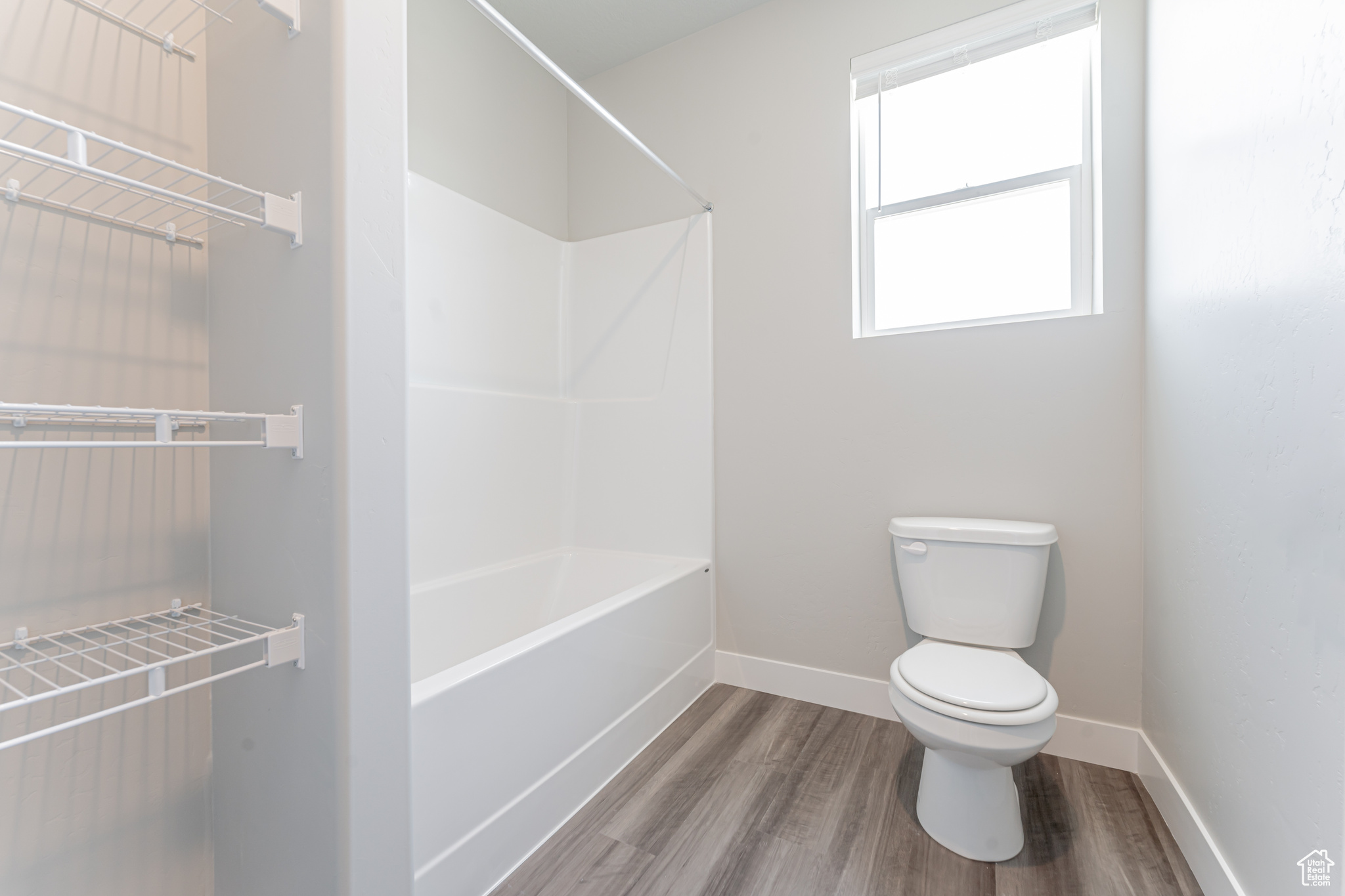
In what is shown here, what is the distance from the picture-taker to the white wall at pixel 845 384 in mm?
1732

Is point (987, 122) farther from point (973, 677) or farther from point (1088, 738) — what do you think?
point (1088, 738)

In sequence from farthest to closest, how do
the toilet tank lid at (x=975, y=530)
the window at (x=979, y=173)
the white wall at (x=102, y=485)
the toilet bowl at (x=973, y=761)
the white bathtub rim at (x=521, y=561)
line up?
1. the white bathtub rim at (x=521, y=561)
2. the window at (x=979, y=173)
3. the toilet tank lid at (x=975, y=530)
4. the toilet bowl at (x=973, y=761)
5. the white wall at (x=102, y=485)

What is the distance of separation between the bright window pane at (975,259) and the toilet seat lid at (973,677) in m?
1.08

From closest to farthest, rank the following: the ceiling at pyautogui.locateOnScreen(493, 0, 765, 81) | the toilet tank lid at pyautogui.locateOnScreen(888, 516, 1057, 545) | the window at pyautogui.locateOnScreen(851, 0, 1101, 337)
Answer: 1. the toilet tank lid at pyautogui.locateOnScreen(888, 516, 1057, 545)
2. the window at pyautogui.locateOnScreen(851, 0, 1101, 337)
3. the ceiling at pyautogui.locateOnScreen(493, 0, 765, 81)

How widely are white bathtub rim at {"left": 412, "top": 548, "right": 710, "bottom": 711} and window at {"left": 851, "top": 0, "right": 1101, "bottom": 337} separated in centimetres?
118

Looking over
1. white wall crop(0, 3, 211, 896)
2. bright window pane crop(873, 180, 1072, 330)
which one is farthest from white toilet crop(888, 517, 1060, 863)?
white wall crop(0, 3, 211, 896)

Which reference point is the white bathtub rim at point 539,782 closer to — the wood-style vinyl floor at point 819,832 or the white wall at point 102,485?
the wood-style vinyl floor at point 819,832

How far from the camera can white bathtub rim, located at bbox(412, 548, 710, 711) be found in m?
1.18

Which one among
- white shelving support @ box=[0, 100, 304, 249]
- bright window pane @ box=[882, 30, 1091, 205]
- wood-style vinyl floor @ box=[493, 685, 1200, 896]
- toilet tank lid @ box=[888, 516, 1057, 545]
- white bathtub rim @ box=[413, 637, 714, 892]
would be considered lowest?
wood-style vinyl floor @ box=[493, 685, 1200, 896]

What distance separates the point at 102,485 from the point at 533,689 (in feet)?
3.01

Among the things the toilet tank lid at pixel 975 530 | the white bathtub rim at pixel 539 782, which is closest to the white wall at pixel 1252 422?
the toilet tank lid at pixel 975 530

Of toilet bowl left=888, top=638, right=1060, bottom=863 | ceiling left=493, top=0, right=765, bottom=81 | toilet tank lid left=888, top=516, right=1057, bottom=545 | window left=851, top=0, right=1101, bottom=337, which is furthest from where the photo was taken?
ceiling left=493, top=0, right=765, bottom=81

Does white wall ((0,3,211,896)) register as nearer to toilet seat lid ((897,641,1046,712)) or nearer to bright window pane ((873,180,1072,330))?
toilet seat lid ((897,641,1046,712))

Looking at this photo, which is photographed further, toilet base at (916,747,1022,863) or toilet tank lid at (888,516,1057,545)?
toilet tank lid at (888,516,1057,545)
